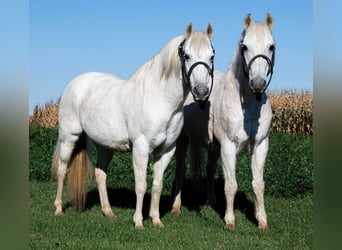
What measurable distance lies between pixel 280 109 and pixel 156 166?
13710mm

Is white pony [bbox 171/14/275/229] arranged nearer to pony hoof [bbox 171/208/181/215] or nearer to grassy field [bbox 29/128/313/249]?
grassy field [bbox 29/128/313/249]

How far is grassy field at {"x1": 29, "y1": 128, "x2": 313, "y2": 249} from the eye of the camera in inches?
207

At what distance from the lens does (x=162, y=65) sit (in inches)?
235

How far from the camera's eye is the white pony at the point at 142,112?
552cm

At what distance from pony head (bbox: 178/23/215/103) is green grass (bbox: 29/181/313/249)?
1642 mm

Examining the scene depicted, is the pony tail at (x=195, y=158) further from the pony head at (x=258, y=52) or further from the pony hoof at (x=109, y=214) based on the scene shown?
the pony head at (x=258, y=52)

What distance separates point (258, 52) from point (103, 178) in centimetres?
318

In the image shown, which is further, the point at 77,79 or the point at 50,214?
the point at 77,79

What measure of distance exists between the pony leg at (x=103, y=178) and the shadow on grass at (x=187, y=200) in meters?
0.56

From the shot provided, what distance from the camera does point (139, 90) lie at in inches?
240

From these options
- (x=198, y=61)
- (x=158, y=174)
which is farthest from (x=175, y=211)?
(x=198, y=61)

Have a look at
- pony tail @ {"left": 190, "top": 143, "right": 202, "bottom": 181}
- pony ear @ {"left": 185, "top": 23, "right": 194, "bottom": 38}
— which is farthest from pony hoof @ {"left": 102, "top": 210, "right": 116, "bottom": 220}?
pony ear @ {"left": 185, "top": 23, "right": 194, "bottom": 38}
